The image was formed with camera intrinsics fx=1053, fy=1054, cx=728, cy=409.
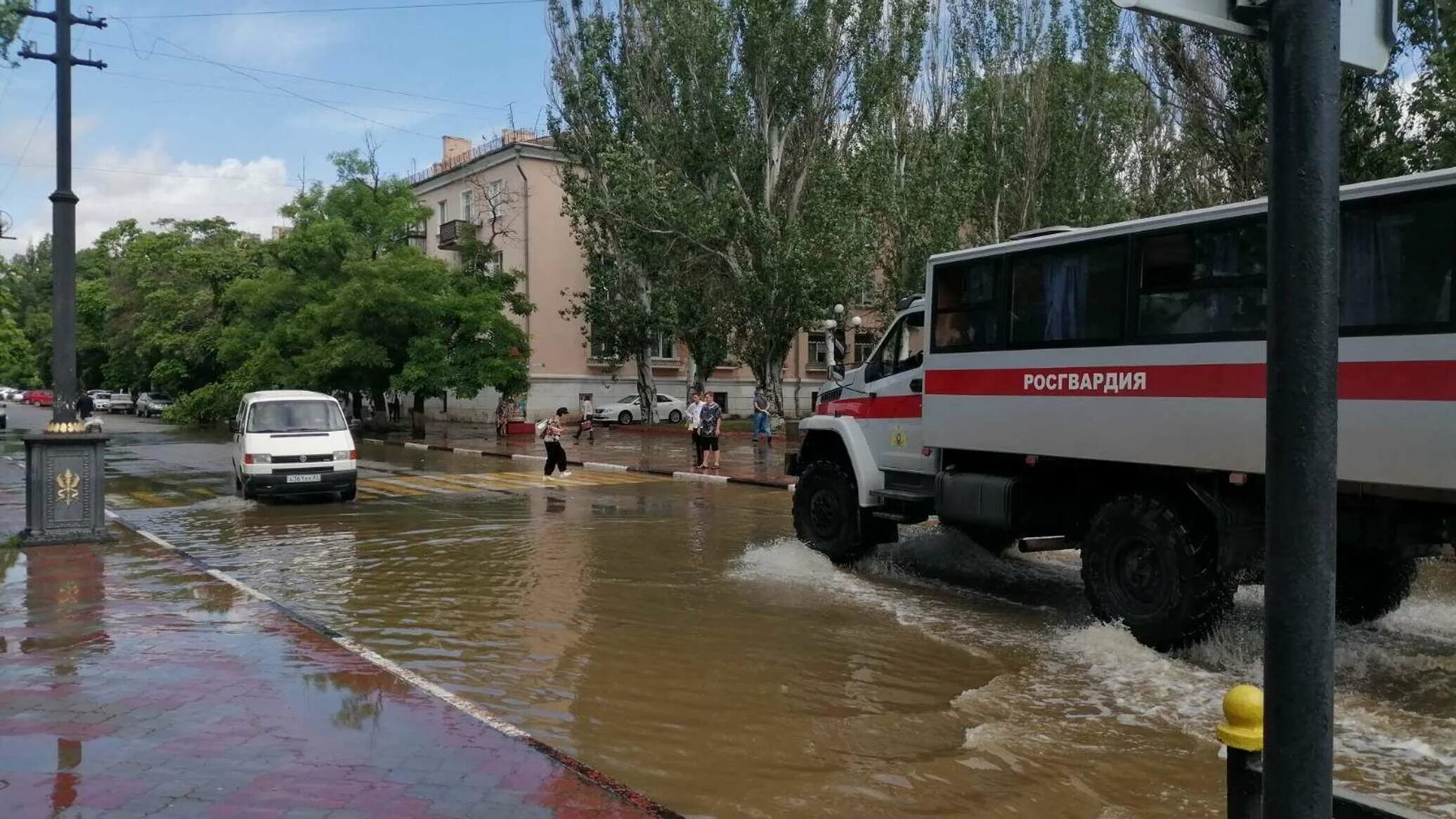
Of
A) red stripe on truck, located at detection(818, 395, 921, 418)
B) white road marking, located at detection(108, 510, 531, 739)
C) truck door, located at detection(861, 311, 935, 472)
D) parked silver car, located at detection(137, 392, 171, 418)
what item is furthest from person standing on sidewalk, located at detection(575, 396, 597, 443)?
parked silver car, located at detection(137, 392, 171, 418)

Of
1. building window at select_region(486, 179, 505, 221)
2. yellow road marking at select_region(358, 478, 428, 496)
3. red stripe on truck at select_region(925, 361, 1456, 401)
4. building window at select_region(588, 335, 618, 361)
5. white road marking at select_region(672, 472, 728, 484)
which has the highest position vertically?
building window at select_region(486, 179, 505, 221)

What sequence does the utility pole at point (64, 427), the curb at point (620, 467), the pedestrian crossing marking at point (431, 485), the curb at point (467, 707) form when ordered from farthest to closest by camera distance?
the curb at point (620, 467), the pedestrian crossing marking at point (431, 485), the utility pole at point (64, 427), the curb at point (467, 707)

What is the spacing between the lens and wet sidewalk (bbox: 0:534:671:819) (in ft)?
14.8

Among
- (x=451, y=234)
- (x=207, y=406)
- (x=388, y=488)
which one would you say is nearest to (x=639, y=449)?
(x=388, y=488)

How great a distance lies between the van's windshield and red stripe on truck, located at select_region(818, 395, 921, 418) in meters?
10.1

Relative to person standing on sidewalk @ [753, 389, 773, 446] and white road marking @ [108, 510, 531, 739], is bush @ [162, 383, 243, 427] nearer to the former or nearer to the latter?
person standing on sidewalk @ [753, 389, 773, 446]

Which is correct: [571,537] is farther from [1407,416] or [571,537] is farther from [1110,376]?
[1407,416]

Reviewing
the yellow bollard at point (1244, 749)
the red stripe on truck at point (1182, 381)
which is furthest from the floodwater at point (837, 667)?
the yellow bollard at point (1244, 749)

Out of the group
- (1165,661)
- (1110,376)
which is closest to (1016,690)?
(1165,661)

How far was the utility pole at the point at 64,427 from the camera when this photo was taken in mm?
11305

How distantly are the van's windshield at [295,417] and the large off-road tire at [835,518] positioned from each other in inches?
382

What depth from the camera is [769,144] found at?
101 feet

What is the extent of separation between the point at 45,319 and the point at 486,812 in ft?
350

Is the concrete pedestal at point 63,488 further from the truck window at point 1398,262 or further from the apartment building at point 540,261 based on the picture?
the apartment building at point 540,261
